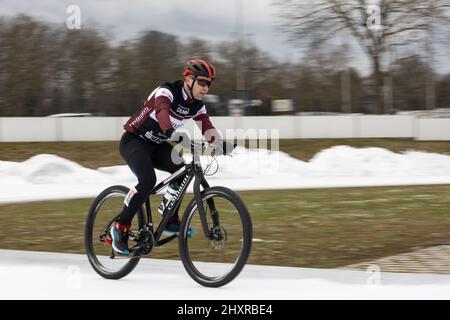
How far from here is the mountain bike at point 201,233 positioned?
6.14 metres

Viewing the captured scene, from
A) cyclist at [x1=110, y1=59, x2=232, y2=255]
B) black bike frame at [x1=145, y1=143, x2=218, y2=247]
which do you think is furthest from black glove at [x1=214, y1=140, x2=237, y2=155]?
black bike frame at [x1=145, y1=143, x2=218, y2=247]

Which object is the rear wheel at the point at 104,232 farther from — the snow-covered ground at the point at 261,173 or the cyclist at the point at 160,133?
the snow-covered ground at the point at 261,173

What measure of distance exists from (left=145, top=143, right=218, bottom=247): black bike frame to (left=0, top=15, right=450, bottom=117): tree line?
30.3 metres

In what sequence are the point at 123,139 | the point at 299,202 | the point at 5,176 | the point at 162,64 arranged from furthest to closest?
the point at 162,64 → the point at 5,176 → the point at 299,202 → the point at 123,139

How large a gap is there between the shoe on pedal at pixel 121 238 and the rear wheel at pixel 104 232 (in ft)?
0.36

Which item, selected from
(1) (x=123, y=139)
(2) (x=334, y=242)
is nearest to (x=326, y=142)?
(2) (x=334, y=242)

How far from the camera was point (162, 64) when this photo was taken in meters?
39.7

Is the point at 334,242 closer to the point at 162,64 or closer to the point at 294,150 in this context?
the point at 294,150

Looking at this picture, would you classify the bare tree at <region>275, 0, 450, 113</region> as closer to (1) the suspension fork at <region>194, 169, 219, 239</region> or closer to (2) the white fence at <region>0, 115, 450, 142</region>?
(2) the white fence at <region>0, 115, 450, 142</region>

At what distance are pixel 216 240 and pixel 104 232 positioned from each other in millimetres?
1331

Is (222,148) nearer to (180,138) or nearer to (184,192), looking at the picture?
(180,138)

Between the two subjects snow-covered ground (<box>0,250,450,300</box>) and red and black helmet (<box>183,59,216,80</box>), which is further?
red and black helmet (<box>183,59,216,80</box>)

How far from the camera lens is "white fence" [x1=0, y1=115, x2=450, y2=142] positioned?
33.7 meters

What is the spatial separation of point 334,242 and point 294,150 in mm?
23495
